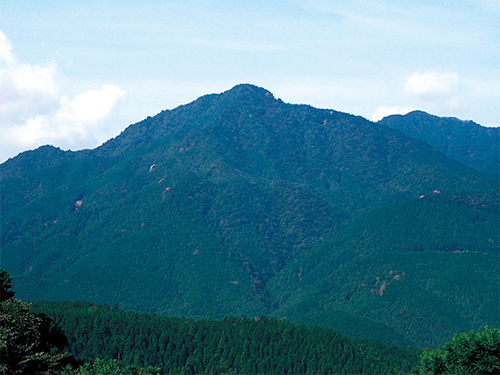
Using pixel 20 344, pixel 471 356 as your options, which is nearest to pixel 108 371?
pixel 20 344

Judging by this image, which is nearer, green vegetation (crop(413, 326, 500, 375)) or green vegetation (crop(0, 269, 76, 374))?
green vegetation (crop(0, 269, 76, 374))

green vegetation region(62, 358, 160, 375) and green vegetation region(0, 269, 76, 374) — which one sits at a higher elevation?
green vegetation region(0, 269, 76, 374)

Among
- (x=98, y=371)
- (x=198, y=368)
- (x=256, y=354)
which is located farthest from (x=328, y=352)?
(x=98, y=371)

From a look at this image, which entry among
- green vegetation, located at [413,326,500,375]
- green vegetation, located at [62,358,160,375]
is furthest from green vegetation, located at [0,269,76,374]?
green vegetation, located at [413,326,500,375]

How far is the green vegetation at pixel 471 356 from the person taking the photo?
97625mm

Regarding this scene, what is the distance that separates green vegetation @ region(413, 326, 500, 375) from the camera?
97.6 meters

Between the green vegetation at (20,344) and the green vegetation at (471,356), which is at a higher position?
the green vegetation at (20,344)

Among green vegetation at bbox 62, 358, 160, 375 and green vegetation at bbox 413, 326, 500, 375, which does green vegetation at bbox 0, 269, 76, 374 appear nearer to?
green vegetation at bbox 62, 358, 160, 375

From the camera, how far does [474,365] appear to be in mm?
99188

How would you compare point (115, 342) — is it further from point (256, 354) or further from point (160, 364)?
point (256, 354)

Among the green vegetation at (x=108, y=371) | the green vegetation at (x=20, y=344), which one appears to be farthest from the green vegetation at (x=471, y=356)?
the green vegetation at (x=20, y=344)

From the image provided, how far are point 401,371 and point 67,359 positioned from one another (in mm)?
109978

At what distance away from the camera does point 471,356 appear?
327ft

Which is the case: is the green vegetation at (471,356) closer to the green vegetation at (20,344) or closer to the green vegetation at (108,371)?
the green vegetation at (108,371)
